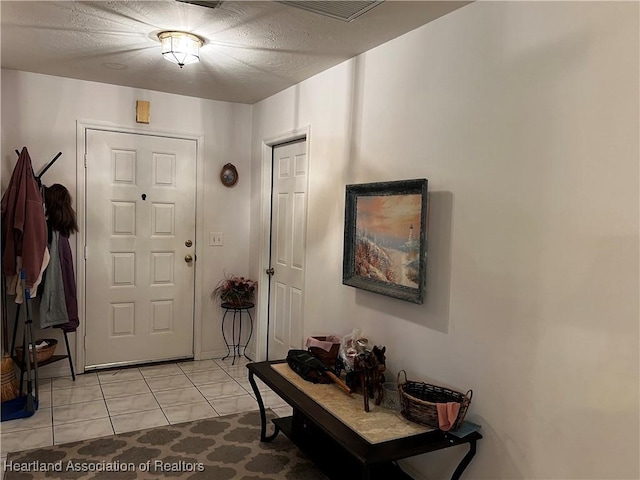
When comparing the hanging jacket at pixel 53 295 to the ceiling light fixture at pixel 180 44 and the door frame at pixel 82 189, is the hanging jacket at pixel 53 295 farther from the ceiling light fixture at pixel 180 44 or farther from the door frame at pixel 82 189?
the ceiling light fixture at pixel 180 44

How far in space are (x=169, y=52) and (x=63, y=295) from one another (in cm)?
199

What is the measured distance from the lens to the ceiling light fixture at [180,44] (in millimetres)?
2756

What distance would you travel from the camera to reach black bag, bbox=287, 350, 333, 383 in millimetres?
2670

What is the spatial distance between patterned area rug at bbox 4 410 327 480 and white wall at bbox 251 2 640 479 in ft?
2.72

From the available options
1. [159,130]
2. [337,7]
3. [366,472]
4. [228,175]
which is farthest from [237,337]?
[337,7]

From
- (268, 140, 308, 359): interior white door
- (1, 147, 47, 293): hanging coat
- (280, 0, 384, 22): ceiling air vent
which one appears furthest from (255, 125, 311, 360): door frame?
(280, 0, 384, 22): ceiling air vent

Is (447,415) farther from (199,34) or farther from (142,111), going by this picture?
(142,111)

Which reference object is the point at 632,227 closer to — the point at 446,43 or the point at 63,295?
the point at 446,43

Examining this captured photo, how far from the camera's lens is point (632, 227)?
163 centimetres

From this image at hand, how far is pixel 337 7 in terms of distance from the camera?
91.4 inches

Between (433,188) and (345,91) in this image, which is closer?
(433,188)

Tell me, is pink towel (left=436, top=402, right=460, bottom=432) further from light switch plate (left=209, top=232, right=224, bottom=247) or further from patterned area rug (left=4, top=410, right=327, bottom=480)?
light switch plate (left=209, top=232, right=224, bottom=247)

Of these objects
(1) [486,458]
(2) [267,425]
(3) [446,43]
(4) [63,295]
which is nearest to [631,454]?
(1) [486,458]

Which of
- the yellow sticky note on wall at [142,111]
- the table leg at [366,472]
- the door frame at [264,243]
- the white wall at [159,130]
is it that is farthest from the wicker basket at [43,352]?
the table leg at [366,472]
